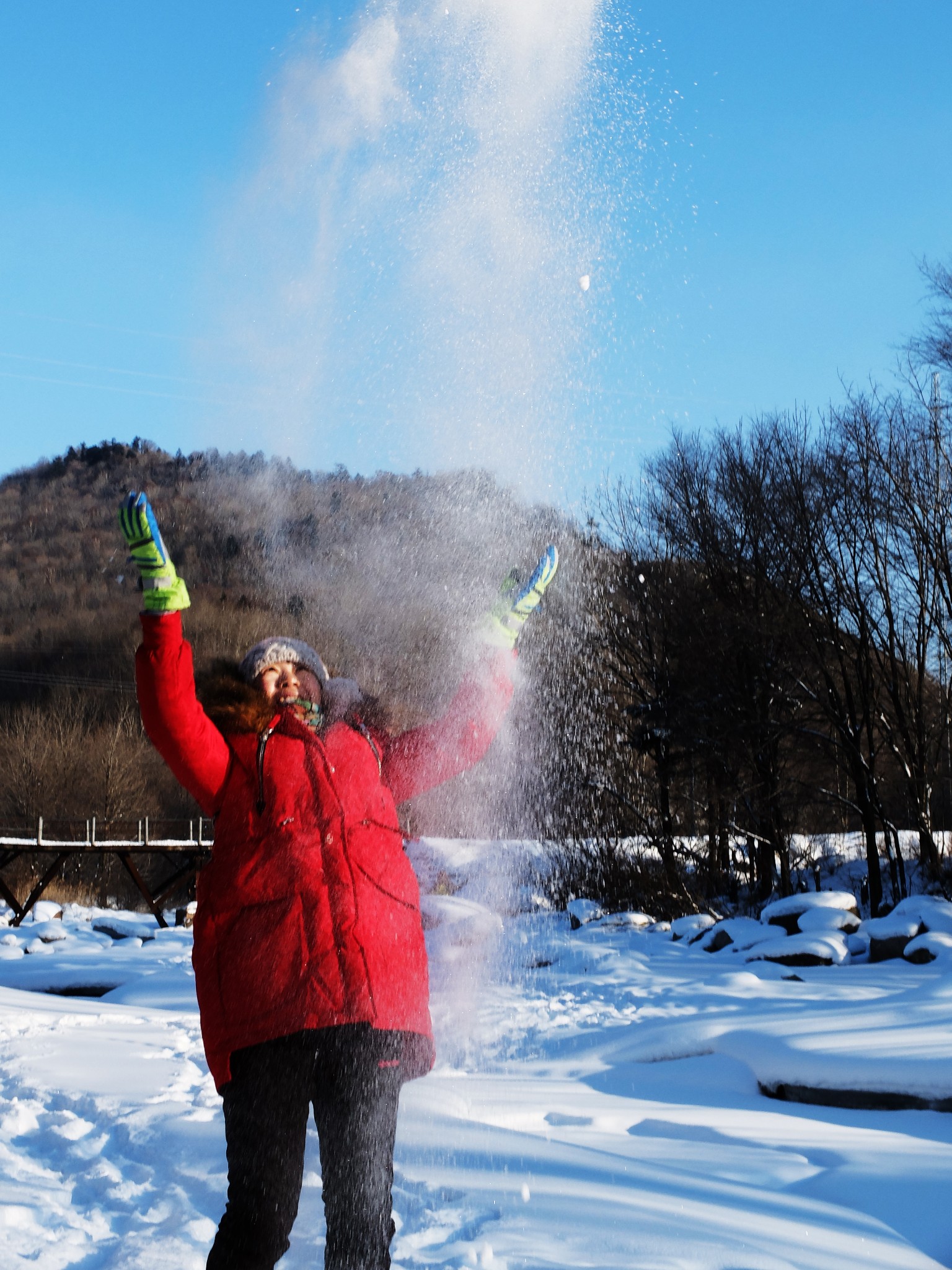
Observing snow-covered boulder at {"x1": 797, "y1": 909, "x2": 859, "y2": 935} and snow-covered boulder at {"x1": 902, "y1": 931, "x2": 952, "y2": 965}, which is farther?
snow-covered boulder at {"x1": 797, "y1": 909, "x2": 859, "y2": 935}

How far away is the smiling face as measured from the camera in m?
2.63

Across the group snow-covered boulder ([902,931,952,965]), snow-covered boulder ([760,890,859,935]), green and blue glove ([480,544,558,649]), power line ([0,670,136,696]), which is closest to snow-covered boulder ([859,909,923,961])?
snow-covered boulder ([902,931,952,965])

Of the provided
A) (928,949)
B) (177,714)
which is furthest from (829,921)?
(177,714)

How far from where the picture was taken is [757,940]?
40.1 feet

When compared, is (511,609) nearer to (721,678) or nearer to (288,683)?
(288,683)

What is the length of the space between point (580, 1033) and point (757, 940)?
16.9 feet

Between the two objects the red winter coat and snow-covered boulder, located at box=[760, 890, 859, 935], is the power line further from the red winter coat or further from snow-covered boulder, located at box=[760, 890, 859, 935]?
the red winter coat

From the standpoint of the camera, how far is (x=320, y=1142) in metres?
2.27

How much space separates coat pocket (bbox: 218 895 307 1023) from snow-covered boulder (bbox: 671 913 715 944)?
39.7 feet

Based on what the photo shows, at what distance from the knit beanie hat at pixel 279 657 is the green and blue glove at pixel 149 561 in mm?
263

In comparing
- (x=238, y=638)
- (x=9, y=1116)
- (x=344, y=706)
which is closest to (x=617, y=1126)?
(x=9, y=1116)

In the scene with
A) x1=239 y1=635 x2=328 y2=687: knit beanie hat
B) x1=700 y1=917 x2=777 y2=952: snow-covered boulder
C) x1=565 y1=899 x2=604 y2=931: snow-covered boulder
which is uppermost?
x1=239 y1=635 x2=328 y2=687: knit beanie hat

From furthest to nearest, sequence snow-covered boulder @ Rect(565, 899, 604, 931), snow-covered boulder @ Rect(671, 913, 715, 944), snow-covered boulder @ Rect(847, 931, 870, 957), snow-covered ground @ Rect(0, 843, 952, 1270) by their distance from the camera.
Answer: snow-covered boulder @ Rect(565, 899, 604, 931) < snow-covered boulder @ Rect(671, 913, 715, 944) < snow-covered boulder @ Rect(847, 931, 870, 957) < snow-covered ground @ Rect(0, 843, 952, 1270)

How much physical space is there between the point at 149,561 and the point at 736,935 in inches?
451
